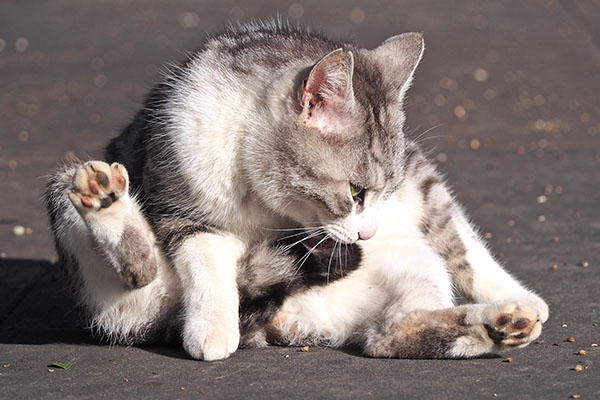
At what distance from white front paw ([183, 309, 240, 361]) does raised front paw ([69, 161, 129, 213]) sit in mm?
594

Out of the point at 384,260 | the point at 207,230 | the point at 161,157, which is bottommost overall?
the point at 384,260

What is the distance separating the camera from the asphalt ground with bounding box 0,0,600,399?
3.56 meters

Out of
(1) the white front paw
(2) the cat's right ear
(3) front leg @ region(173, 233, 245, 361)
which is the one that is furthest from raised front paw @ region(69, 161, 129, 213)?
(2) the cat's right ear

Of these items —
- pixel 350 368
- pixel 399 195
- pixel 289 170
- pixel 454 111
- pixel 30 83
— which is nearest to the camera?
pixel 350 368

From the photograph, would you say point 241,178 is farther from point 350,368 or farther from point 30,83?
point 30,83

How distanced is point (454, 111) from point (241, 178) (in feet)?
15.0

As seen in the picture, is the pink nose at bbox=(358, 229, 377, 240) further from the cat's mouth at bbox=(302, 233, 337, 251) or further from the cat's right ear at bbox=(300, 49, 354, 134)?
the cat's right ear at bbox=(300, 49, 354, 134)

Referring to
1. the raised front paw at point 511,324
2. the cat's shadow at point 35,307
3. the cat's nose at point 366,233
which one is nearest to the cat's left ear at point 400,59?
the cat's nose at point 366,233

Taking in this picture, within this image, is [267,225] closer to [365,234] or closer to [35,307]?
[365,234]

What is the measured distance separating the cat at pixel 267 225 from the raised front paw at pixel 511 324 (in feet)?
0.25

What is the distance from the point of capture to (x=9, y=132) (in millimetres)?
8266

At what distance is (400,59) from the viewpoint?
429 centimetres

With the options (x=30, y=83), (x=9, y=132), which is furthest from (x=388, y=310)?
(x=30, y=83)

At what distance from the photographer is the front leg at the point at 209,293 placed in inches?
146
